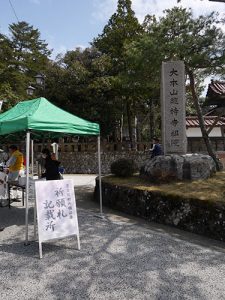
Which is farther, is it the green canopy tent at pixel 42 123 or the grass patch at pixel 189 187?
the grass patch at pixel 189 187

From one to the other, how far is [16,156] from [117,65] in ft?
42.1

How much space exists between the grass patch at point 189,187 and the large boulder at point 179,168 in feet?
0.80

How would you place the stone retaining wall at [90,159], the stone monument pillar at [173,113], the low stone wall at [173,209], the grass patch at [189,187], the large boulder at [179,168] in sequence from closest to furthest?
the low stone wall at [173,209], the grass patch at [189,187], the large boulder at [179,168], the stone monument pillar at [173,113], the stone retaining wall at [90,159]

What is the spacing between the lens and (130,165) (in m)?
11.1

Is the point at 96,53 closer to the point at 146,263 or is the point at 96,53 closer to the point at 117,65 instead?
the point at 117,65

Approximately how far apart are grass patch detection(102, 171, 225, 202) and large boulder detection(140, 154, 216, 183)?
0.80 feet

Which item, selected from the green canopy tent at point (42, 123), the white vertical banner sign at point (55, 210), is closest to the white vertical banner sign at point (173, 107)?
the green canopy tent at point (42, 123)

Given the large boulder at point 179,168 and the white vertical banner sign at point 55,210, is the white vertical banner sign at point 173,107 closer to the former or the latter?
the large boulder at point 179,168

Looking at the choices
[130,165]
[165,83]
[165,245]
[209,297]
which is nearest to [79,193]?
[130,165]

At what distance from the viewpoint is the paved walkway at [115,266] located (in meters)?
4.09

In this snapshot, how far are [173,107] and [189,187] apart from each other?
10.4 ft

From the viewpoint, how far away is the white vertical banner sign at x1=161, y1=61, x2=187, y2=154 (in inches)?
420

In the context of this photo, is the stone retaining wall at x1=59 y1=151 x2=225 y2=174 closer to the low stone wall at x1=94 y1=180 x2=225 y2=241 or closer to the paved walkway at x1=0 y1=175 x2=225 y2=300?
the low stone wall at x1=94 y1=180 x2=225 y2=241

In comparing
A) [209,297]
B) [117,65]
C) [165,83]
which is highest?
[117,65]
